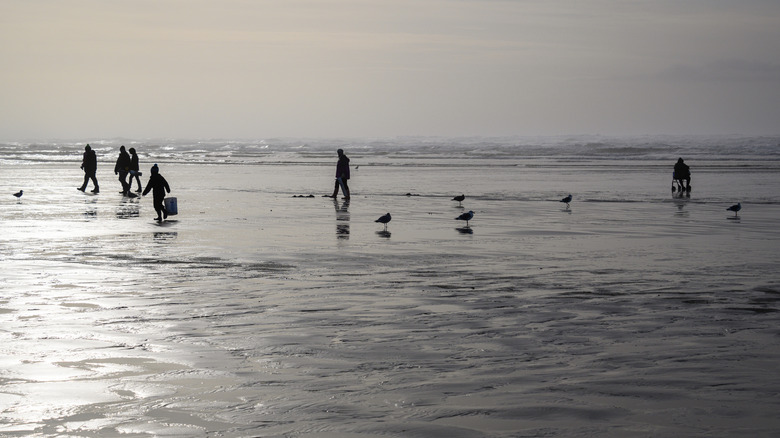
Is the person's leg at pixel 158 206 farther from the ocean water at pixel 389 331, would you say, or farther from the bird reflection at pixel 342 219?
the bird reflection at pixel 342 219

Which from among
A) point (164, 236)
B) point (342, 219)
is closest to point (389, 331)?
point (164, 236)

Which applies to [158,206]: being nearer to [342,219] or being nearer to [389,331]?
[342,219]

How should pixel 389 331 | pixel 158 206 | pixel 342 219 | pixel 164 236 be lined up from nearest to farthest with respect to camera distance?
pixel 389 331
pixel 164 236
pixel 158 206
pixel 342 219

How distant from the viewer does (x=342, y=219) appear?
74.8ft

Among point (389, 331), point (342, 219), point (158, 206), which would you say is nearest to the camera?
point (389, 331)

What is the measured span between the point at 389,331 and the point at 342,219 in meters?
14.1

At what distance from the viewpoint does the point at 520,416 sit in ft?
19.6

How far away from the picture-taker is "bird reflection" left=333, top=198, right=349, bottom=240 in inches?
744

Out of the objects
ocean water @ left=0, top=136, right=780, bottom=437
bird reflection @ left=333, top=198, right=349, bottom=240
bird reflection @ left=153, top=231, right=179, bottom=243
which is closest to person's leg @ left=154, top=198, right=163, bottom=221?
ocean water @ left=0, top=136, right=780, bottom=437

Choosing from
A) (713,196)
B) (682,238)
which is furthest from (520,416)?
(713,196)

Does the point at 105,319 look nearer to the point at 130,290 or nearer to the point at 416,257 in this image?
the point at 130,290

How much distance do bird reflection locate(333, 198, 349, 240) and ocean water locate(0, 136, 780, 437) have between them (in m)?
0.33

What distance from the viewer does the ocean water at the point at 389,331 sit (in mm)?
5965

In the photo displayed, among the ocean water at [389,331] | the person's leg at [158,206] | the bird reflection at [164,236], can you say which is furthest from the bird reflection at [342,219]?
the person's leg at [158,206]
